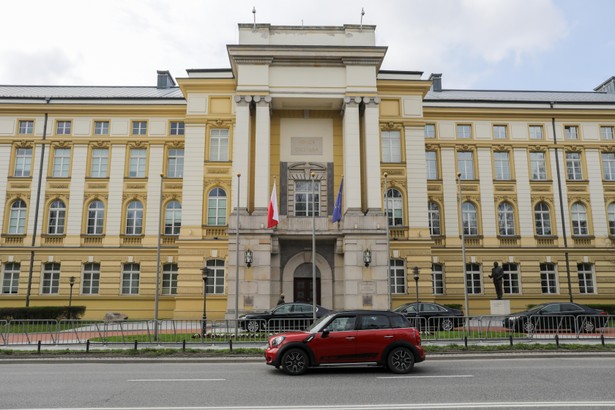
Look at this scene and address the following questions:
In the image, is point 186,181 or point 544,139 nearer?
point 186,181

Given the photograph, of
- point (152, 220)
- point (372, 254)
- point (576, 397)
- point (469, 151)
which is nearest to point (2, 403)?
point (576, 397)

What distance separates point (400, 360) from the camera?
1357cm

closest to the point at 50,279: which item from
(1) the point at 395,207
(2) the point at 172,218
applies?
(2) the point at 172,218

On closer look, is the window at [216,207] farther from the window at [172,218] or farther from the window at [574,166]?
the window at [574,166]

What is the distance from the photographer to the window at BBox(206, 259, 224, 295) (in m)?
34.1

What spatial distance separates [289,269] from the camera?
110ft

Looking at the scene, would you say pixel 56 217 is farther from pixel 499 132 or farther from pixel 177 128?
pixel 499 132

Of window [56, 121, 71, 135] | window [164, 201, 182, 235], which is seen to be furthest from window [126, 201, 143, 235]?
window [56, 121, 71, 135]

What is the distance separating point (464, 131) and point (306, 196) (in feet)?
47.8

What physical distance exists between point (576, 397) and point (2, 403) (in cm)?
1131

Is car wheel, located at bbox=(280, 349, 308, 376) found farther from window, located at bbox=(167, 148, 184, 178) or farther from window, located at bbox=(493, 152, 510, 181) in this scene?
window, located at bbox=(493, 152, 510, 181)

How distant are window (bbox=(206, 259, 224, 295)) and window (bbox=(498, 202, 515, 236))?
21344 millimetres

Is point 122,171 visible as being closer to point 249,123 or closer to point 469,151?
point 249,123

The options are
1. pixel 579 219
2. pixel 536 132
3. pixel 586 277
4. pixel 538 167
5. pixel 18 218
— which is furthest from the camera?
pixel 536 132
